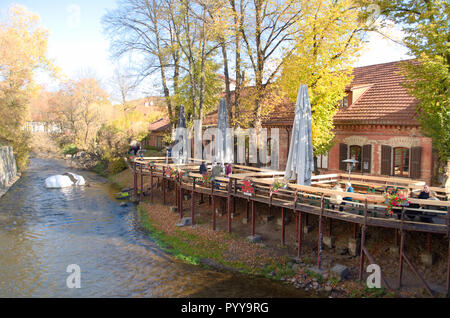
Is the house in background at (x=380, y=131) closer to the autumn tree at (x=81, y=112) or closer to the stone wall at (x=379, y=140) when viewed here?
the stone wall at (x=379, y=140)

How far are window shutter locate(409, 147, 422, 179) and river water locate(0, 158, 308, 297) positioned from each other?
34.3 feet

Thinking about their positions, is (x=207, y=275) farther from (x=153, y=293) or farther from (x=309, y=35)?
(x=309, y=35)

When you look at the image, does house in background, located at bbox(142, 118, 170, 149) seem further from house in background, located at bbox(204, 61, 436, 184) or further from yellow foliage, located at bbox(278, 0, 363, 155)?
yellow foliage, located at bbox(278, 0, 363, 155)

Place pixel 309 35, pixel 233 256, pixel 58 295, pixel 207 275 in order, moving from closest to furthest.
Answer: pixel 58 295 → pixel 207 275 → pixel 233 256 → pixel 309 35

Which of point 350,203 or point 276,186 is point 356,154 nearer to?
point 276,186

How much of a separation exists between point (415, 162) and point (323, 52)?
7.44 m

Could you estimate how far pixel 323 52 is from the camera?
676 inches

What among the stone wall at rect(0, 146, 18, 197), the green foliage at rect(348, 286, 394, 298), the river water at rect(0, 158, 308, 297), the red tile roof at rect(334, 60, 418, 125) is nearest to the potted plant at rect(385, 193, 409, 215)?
the green foliage at rect(348, 286, 394, 298)

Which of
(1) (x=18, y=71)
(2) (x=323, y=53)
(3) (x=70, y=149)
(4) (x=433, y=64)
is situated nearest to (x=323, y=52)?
(2) (x=323, y=53)

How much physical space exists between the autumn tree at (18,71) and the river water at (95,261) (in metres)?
10.9

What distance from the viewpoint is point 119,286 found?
12164 millimetres

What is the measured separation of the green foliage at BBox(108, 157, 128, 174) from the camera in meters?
37.2
